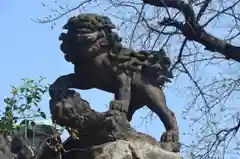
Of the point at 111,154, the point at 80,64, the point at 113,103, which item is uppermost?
the point at 80,64

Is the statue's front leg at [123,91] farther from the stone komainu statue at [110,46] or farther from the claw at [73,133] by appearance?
the claw at [73,133]

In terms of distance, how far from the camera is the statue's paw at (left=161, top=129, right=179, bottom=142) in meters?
5.36

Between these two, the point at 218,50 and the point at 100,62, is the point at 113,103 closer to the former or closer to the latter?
the point at 100,62

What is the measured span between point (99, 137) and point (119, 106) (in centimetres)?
29

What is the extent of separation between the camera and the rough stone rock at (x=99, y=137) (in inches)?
198

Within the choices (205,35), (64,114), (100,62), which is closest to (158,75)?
(100,62)

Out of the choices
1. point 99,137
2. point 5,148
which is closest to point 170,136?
point 99,137

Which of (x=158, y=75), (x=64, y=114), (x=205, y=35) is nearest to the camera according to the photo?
(x=64, y=114)

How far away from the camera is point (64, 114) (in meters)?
5.20

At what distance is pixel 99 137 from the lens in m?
5.11

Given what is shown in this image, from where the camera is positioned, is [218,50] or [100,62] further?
[218,50]

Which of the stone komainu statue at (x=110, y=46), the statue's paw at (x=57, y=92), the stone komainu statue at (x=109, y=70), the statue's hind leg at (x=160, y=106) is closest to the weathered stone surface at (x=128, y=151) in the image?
the stone komainu statue at (x=109, y=70)

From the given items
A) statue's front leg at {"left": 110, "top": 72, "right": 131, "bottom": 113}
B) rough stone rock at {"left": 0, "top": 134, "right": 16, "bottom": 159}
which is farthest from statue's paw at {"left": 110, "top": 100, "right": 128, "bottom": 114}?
rough stone rock at {"left": 0, "top": 134, "right": 16, "bottom": 159}

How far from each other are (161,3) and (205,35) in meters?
0.65
